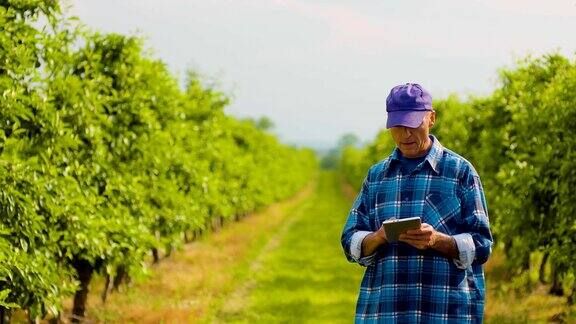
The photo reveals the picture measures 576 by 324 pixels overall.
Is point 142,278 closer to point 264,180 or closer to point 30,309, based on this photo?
point 30,309

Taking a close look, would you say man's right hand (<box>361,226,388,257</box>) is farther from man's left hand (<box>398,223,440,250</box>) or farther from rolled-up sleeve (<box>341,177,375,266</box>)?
man's left hand (<box>398,223,440,250</box>)

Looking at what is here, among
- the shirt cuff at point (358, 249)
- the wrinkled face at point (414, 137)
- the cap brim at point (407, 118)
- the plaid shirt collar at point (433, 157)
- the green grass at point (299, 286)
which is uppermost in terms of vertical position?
the cap brim at point (407, 118)

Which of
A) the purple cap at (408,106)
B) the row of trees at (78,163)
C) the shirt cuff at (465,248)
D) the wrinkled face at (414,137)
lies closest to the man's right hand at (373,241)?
the shirt cuff at (465,248)

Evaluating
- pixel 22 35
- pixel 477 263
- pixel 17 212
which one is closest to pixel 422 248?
pixel 477 263

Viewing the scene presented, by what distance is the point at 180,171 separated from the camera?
50.8ft

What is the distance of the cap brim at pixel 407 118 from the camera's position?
3972mm

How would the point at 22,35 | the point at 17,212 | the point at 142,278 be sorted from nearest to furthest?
the point at 17,212 < the point at 22,35 < the point at 142,278

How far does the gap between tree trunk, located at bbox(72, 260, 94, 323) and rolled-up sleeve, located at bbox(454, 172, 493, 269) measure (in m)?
8.27

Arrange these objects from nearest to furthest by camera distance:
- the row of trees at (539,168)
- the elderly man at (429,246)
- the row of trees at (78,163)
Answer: the elderly man at (429,246)
the row of trees at (78,163)
the row of trees at (539,168)

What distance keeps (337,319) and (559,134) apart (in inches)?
195

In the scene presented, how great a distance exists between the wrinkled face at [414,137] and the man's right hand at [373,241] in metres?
0.53

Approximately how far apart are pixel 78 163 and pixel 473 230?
730cm

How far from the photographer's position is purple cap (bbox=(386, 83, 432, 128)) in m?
3.98

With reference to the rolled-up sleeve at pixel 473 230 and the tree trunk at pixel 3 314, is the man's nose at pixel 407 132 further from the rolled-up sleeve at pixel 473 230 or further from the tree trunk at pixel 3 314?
the tree trunk at pixel 3 314
